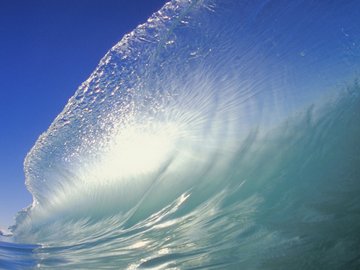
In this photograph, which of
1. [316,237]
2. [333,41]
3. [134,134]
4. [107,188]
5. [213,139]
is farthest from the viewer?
[107,188]

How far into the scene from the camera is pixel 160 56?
16.7 ft

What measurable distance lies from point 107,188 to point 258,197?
3381 mm

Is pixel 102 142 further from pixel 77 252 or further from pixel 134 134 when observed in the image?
pixel 77 252

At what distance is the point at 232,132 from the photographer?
18.0 feet

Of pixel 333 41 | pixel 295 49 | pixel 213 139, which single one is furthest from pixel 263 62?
pixel 213 139

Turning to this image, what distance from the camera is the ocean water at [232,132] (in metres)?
→ 4.84

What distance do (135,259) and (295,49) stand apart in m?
4.51

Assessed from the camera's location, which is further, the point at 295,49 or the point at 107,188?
A: the point at 107,188

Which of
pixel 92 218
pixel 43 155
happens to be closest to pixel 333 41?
pixel 92 218

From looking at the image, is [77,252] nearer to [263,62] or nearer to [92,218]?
[92,218]

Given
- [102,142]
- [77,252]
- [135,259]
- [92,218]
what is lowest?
[135,259]

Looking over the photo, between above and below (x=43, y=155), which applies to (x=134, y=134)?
below

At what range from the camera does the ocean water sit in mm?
4836

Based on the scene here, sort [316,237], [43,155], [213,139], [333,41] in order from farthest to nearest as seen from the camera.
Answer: [43,155]
[213,139]
[316,237]
[333,41]
